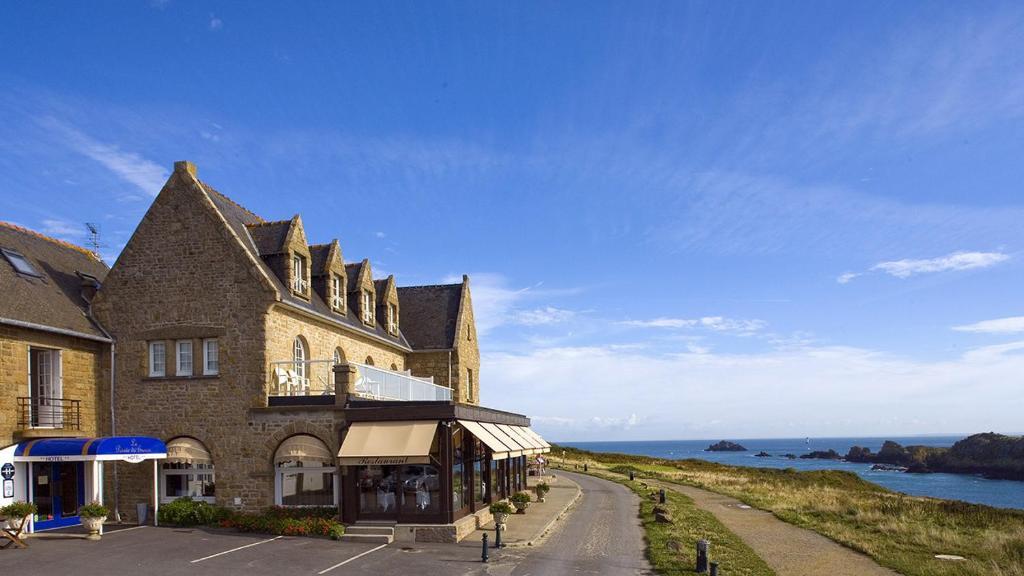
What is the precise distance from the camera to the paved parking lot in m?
17.7

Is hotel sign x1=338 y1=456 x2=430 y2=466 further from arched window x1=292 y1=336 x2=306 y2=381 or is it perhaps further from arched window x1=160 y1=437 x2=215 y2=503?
arched window x1=292 y1=336 x2=306 y2=381

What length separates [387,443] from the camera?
74.2ft

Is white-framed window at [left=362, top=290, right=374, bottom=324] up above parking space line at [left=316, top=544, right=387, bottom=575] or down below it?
above

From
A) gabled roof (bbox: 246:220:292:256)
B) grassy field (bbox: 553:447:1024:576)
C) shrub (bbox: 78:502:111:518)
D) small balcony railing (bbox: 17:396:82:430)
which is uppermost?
gabled roof (bbox: 246:220:292:256)

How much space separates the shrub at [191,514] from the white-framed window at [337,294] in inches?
377

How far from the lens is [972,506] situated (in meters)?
36.3

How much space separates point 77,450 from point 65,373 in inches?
128

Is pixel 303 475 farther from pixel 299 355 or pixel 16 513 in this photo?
pixel 16 513

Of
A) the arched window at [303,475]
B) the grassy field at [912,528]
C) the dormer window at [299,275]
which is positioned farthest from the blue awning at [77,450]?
the grassy field at [912,528]

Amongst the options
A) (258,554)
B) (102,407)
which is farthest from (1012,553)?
(102,407)

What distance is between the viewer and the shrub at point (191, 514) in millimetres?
24109

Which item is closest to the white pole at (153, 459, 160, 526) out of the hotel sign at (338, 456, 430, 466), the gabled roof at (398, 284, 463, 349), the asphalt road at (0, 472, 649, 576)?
the asphalt road at (0, 472, 649, 576)

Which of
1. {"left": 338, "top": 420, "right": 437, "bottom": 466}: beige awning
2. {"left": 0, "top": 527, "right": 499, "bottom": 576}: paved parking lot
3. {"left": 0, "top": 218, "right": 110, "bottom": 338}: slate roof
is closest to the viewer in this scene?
{"left": 0, "top": 527, "right": 499, "bottom": 576}: paved parking lot

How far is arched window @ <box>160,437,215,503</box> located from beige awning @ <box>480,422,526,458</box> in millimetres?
8944
